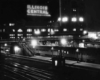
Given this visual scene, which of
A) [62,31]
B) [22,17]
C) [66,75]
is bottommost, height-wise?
[66,75]

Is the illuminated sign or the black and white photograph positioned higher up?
the illuminated sign

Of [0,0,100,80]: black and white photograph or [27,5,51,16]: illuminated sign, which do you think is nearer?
[0,0,100,80]: black and white photograph

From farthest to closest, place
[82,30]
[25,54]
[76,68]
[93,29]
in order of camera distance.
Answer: [93,29] → [82,30] → [25,54] → [76,68]

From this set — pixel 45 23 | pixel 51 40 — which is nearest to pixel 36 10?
pixel 45 23

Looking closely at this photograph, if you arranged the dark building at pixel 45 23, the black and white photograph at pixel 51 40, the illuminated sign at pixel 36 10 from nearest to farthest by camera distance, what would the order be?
the black and white photograph at pixel 51 40 < the dark building at pixel 45 23 < the illuminated sign at pixel 36 10

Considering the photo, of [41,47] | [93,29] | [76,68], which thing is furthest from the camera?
[93,29]

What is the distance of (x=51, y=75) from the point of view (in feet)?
51.8

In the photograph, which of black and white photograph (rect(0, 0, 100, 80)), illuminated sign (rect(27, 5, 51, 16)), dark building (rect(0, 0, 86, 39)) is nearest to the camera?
black and white photograph (rect(0, 0, 100, 80))

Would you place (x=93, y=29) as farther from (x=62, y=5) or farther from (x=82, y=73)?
(x=82, y=73)

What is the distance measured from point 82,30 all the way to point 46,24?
54.9 feet

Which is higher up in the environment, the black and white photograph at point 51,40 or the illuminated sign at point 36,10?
the illuminated sign at point 36,10

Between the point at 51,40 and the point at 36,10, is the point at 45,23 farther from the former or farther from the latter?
the point at 51,40

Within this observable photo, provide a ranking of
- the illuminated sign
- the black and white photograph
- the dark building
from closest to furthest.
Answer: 1. the black and white photograph
2. the dark building
3. the illuminated sign

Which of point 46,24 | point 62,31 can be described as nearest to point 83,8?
point 62,31
